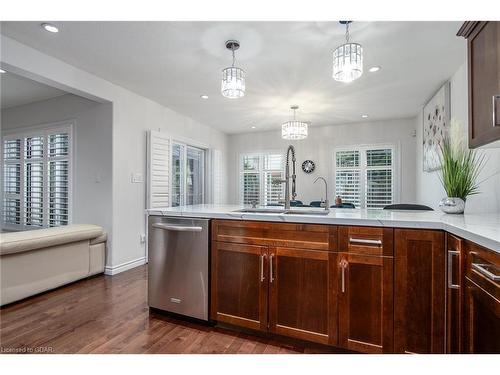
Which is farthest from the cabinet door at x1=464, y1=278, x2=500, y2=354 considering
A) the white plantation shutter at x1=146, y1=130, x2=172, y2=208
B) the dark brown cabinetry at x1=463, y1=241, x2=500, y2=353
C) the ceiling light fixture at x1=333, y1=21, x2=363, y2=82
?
the white plantation shutter at x1=146, y1=130, x2=172, y2=208

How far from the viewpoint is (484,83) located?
1.56 metres

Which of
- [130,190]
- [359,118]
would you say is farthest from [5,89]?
[359,118]

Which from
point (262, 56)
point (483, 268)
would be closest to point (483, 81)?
point (483, 268)

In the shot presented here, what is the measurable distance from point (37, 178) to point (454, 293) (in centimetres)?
526

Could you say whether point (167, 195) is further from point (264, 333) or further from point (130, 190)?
point (264, 333)

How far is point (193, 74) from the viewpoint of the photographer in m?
3.15

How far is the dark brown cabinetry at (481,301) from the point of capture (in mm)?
1016

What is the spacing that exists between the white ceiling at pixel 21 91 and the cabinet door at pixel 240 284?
3.52m

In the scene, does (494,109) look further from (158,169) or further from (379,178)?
(379,178)

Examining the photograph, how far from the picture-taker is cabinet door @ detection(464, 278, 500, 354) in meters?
1.03

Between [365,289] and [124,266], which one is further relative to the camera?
[124,266]

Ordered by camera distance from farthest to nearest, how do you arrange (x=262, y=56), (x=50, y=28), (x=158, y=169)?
(x=158, y=169)
(x=262, y=56)
(x=50, y=28)

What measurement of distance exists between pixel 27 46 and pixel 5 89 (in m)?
1.84
